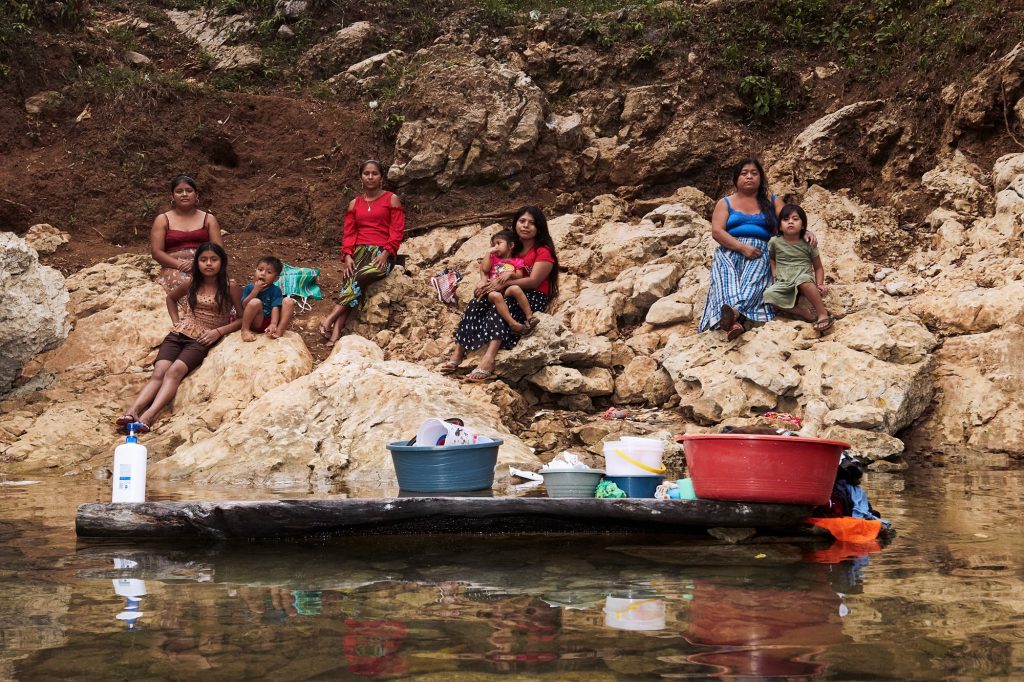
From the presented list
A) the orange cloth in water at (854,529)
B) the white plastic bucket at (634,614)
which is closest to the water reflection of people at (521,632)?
the white plastic bucket at (634,614)

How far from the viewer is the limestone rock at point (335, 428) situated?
6449 millimetres

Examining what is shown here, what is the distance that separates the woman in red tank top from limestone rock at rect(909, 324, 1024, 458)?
6.35 metres

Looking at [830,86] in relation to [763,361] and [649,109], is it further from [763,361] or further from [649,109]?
[763,361]

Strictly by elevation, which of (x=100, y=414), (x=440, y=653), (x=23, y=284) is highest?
(x=23, y=284)

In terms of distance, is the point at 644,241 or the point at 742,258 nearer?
the point at 742,258

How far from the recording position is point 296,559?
375cm

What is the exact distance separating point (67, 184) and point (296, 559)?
369 inches

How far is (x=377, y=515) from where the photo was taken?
4012mm

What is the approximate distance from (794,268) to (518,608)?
5.74 m

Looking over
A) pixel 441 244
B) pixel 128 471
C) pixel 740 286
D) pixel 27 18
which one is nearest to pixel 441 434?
pixel 128 471

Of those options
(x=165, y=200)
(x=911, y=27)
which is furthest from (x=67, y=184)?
(x=911, y=27)

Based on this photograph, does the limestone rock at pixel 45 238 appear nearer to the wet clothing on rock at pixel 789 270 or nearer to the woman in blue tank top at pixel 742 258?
the woman in blue tank top at pixel 742 258

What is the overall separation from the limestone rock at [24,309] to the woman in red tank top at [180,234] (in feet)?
3.13

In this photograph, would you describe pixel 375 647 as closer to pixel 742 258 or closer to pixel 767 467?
pixel 767 467
